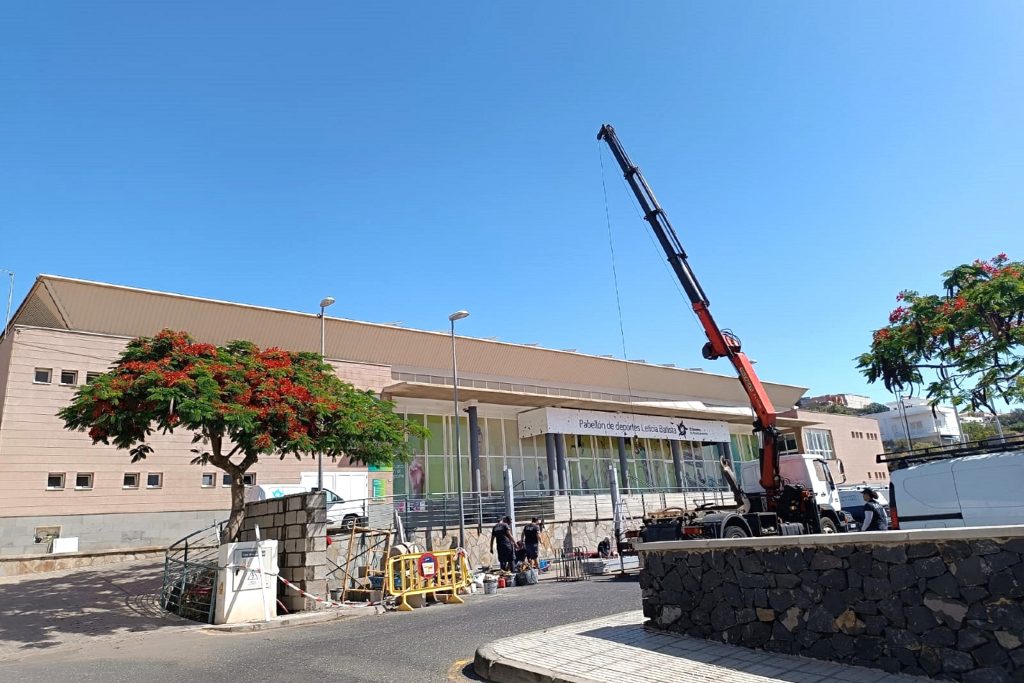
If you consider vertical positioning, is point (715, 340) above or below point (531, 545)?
above

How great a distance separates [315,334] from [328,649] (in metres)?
22.8

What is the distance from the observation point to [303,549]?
531 inches

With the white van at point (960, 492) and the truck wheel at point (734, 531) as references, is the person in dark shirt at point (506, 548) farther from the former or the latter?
the white van at point (960, 492)

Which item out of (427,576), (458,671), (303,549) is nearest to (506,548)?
(427,576)

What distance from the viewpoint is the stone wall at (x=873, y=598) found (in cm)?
537

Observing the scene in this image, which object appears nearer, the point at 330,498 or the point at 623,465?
the point at 330,498

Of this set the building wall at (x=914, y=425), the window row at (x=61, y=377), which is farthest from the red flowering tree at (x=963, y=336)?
the building wall at (x=914, y=425)

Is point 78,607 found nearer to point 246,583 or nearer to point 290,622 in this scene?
point 246,583

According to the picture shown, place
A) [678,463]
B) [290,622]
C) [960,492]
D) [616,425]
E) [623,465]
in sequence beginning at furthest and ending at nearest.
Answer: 1. [678,463]
2. [623,465]
3. [616,425]
4. [290,622]
5. [960,492]

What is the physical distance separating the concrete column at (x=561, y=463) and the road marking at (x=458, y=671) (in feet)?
84.1

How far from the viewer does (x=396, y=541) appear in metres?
18.8

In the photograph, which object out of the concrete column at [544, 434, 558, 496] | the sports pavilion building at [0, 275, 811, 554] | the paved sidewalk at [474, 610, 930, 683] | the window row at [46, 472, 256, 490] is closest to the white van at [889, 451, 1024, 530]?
the paved sidewalk at [474, 610, 930, 683]

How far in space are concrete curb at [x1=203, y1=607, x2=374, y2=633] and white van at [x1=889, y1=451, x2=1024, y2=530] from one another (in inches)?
413

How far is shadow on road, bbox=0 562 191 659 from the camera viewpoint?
1126 centimetres
